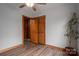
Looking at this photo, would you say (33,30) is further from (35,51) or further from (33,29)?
(35,51)

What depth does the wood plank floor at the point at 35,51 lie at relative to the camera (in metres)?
1.52

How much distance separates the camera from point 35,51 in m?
1.66

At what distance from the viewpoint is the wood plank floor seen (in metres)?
1.52

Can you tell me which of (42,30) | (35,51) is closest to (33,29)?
(42,30)

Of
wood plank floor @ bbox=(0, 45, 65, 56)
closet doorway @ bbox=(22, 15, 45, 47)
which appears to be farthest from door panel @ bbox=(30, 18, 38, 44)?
wood plank floor @ bbox=(0, 45, 65, 56)

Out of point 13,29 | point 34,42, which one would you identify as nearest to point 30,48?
point 34,42

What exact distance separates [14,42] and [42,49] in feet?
1.87

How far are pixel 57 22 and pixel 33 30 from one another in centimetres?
50

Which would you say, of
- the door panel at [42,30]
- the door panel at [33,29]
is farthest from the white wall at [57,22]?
the door panel at [33,29]

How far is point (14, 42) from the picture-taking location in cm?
168

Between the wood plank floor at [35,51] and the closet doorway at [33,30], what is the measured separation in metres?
0.11

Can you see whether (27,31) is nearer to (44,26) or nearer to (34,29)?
(34,29)

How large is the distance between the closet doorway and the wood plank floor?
109 mm

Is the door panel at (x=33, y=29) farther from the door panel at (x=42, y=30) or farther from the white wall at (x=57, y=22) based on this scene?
the white wall at (x=57, y=22)
